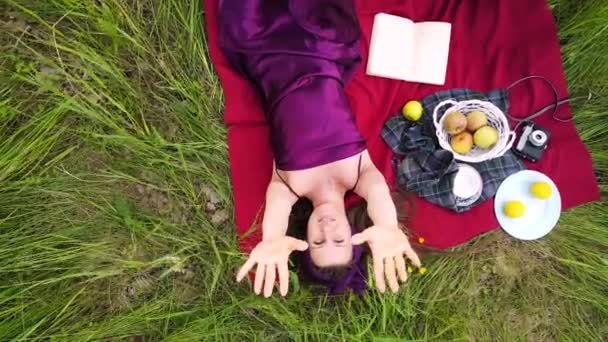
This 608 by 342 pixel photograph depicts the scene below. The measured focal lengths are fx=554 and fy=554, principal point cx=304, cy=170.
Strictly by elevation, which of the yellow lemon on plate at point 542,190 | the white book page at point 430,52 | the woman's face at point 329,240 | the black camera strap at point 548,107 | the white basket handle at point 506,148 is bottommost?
the woman's face at point 329,240

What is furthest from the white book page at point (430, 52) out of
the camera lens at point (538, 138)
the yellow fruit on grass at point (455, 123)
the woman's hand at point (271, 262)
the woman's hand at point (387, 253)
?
the woman's hand at point (271, 262)

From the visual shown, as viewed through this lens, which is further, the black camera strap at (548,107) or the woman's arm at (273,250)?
the black camera strap at (548,107)

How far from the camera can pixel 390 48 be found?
2.55m

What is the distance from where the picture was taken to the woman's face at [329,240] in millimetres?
2111

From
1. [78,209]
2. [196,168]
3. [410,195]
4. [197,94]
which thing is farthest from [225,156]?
[410,195]

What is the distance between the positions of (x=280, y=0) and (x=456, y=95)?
92 centimetres

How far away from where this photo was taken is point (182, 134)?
247 centimetres

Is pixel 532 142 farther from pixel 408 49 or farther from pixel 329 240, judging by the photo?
pixel 329 240

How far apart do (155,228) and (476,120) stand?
4.81 feet

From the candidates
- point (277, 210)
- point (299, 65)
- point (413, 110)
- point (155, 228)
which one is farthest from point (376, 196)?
point (155, 228)

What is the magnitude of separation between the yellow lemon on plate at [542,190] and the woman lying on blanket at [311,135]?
0.71 m

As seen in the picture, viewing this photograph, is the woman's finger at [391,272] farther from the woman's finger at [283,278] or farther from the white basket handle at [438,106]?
the white basket handle at [438,106]

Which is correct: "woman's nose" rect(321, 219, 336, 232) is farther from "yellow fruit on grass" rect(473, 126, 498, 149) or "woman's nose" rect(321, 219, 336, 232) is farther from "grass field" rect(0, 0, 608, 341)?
"yellow fruit on grass" rect(473, 126, 498, 149)

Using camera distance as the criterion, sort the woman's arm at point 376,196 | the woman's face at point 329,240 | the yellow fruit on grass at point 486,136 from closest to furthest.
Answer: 1. the woman's face at point 329,240
2. the woman's arm at point 376,196
3. the yellow fruit on grass at point 486,136
